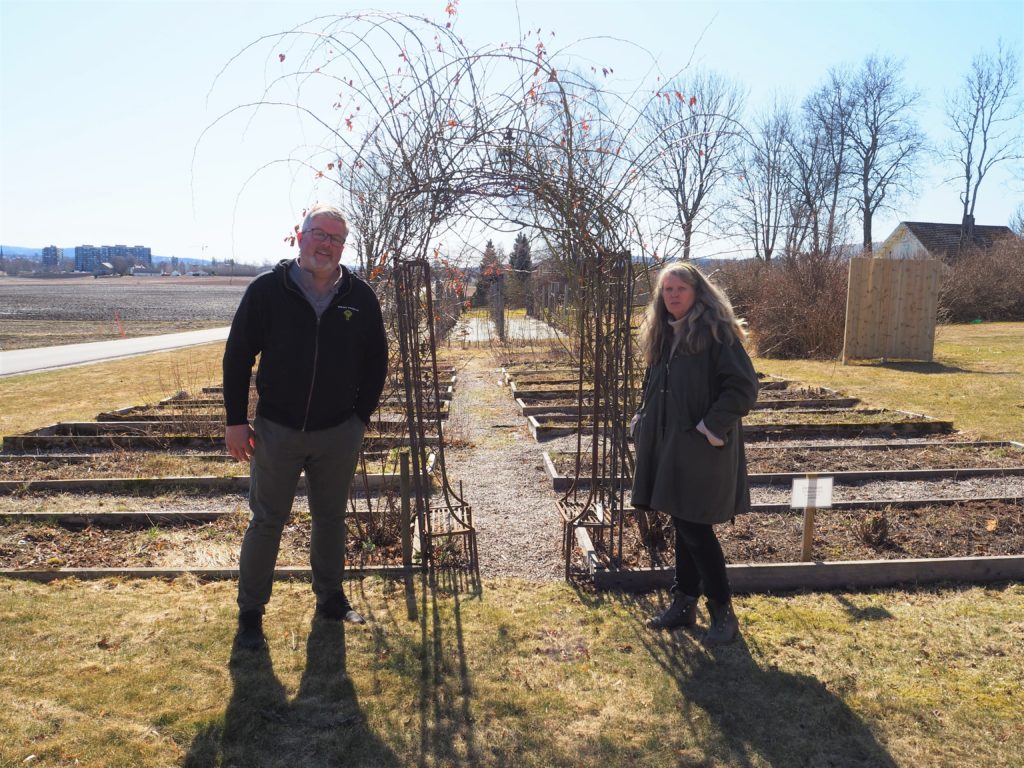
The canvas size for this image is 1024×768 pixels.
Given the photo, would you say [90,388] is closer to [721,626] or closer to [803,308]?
[721,626]

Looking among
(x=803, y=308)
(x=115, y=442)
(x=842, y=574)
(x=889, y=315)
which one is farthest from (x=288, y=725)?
(x=803, y=308)

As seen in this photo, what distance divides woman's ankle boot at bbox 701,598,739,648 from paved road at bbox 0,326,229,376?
14.2 metres

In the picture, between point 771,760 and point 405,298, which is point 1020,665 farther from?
point 405,298

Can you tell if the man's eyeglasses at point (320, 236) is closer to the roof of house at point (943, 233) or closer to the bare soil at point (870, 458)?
the bare soil at point (870, 458)

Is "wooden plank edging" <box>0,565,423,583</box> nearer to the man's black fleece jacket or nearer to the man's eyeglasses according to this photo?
the man's black fleece jacket

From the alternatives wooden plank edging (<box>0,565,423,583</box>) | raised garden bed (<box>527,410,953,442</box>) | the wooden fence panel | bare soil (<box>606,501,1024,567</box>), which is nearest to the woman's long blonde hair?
bare soil (<box>606,501,1024,567</box>)

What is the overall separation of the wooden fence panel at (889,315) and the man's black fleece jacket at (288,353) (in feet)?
42.8

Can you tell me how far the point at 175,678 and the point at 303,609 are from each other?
75 centimetres

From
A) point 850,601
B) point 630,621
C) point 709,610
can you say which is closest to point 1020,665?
point 850,601

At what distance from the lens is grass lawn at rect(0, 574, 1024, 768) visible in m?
2.47

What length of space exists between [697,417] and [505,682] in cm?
135

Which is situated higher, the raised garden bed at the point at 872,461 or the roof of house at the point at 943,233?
the roof of house at the point at 943,233

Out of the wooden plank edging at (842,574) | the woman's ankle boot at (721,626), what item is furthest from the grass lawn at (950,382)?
the woman's ankle boot at (721,626)

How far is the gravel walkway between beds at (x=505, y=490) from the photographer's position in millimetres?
4418
